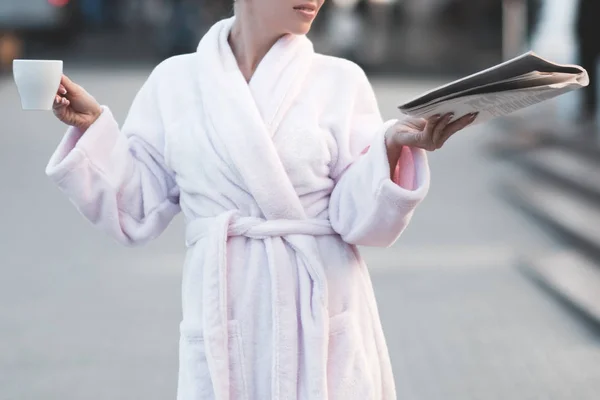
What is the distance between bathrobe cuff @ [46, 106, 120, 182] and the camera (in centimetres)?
279

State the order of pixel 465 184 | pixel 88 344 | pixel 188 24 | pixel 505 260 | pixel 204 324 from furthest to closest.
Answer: pixel 188 24
pixel 465 184
pixel 505 260
pixel 88 344
pixel 204 324

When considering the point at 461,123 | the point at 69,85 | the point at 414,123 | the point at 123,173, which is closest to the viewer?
the point at 461,123

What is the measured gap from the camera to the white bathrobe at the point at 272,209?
8.95 feet

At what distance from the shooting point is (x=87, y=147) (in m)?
2.81

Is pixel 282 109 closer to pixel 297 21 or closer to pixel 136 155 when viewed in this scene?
pixel 297 21

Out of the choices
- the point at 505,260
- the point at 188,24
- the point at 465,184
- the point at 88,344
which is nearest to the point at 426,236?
the point at 505,260

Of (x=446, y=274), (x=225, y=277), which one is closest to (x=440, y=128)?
(x=225, y=277)

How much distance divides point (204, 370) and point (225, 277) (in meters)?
0.21

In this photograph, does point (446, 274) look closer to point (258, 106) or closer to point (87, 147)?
point (258, 106)

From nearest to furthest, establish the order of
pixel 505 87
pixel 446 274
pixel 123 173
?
pixel 505 87 < pixel 123 173 < pixel 446 274

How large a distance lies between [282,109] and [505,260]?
199 inches

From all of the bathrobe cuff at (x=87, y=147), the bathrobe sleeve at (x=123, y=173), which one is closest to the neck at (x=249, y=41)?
the bathrobe sleeve at (x=123, y=173)

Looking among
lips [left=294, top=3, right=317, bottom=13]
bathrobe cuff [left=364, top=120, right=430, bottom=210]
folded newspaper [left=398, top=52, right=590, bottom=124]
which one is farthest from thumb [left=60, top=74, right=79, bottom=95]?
folded newspaper [left=398, top=52, right=590, bottom=124]

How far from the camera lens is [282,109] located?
2.81 metres
